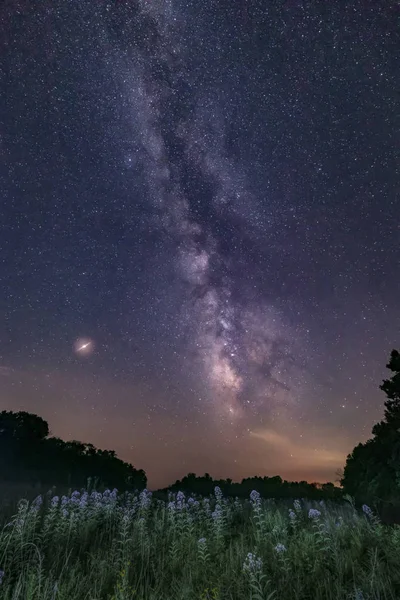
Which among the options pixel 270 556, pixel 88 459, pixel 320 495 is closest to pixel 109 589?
pixel 270 556

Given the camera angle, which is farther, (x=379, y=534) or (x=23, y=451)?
(x=23, y=451)

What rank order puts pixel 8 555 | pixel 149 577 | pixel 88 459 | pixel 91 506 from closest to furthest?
1. pixel 149 577
2. pixel 8 555
3. pixel 91 506
4. pixel 88 459

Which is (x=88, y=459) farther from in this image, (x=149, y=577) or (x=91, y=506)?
(x=149, y=577)

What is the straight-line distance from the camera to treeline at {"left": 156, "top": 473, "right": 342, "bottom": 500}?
34719 millimetres

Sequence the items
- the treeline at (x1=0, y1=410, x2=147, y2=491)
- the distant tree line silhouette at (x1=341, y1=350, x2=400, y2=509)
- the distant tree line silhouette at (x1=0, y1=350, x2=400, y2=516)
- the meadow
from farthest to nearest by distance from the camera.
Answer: the treeline at (x1=0, y1=410, x2=147, y2=491) < the distant tree line silhouette at (x1=0, y1=350, x2=400, y2=516) < the distant tree line silhouette at (x1=341, y1=350, x2=400, y2=509) < the meadow

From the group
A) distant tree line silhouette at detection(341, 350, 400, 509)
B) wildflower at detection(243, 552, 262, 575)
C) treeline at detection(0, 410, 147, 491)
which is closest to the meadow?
wildflower at detection(243, 552, 262, 575)

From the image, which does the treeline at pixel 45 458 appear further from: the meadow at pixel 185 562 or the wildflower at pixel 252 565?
the wildflower at pixel 252 565

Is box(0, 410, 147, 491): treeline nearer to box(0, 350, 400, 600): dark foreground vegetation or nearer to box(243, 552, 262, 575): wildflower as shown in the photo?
box(0, 350, 400, 600): dark foreground vegetation

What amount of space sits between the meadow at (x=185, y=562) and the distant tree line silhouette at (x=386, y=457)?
1116cm

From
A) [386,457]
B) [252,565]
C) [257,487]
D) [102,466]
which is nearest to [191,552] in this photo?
[252,565]

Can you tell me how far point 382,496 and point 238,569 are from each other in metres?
16.8

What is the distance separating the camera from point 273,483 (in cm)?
3775

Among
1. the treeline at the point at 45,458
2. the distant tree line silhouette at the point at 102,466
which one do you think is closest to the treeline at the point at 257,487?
the distant tree line silhouette at the point at 102,466

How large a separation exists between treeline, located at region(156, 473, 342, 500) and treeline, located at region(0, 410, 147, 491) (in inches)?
226
